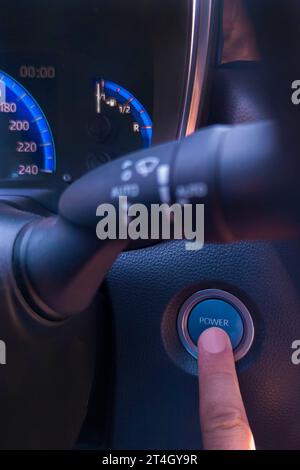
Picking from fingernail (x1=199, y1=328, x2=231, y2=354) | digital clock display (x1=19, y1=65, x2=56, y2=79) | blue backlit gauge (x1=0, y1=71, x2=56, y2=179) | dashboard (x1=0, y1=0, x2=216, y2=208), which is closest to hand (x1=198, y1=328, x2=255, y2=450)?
fingernail (x1=199, y1=328, x2=231, y2=354)

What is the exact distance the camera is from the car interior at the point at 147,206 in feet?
Result: 1.49

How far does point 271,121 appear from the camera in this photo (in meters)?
0.42

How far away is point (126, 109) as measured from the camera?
1.21 m

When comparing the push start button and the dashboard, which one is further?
the dashboard

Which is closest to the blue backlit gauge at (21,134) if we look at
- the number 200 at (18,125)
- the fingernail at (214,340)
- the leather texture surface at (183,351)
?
the number 200 at (18,125)

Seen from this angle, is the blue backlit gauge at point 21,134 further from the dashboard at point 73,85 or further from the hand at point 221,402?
the hand at point 221,402

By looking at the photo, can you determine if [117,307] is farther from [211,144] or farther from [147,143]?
[211,144]

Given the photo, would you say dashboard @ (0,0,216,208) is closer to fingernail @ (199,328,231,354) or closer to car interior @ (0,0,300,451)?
car interior @ (0,0,300,451)

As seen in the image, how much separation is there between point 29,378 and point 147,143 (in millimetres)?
513

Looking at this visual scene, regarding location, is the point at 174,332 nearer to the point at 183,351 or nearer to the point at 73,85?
the point at 183,351

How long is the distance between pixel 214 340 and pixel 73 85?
0.60 m

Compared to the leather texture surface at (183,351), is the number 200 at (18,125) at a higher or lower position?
higher

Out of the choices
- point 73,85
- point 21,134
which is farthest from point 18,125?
point 73,85

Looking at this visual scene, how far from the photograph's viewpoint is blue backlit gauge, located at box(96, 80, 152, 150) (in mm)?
1174
